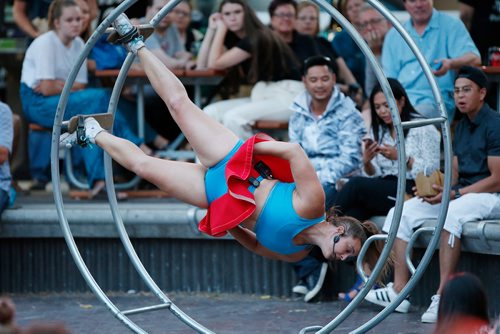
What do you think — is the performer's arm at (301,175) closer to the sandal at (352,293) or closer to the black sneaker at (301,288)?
the sandal at (352,293)

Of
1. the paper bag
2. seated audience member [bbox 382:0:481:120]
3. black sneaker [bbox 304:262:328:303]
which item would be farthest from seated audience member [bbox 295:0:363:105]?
the paper bag

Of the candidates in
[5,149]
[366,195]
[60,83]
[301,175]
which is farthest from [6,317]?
[60,83]

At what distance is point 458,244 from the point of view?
268 inches

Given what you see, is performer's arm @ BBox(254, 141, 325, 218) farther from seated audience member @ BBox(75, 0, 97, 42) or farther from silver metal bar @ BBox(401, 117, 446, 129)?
seated audience member @ BBox(75, 0, 97, 42)

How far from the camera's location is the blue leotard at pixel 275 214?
20.4 feet

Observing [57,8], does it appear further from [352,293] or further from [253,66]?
[352,293]

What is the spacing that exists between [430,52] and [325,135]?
39.1 inches

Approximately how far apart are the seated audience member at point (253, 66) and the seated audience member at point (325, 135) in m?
0.68

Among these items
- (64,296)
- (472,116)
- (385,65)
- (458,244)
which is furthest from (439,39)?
(64,296)

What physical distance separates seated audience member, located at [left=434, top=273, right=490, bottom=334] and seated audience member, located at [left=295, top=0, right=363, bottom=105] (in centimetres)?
463

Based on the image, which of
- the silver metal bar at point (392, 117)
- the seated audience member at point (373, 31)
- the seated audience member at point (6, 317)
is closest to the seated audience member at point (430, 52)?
the seated audience member at point (373, 31)

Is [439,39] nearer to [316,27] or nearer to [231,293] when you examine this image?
[316,27]

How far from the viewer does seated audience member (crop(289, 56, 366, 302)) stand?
7617 mm

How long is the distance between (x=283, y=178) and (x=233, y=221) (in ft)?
1.43
